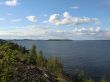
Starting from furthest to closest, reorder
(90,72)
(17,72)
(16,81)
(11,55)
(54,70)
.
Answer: (90,72), (54,70), (17,72), (16,81), (11,55)

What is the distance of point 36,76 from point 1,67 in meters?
15.9

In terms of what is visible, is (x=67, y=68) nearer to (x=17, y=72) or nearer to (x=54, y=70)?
(x=54, y=70)

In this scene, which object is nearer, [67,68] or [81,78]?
[81,78]

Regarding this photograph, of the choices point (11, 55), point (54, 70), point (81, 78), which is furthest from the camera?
point (54, 70)

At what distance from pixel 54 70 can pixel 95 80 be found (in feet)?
82.1

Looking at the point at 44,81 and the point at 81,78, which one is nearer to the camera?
the point at 44,81

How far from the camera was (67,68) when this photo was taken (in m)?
134

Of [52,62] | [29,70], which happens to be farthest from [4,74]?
[52,62]

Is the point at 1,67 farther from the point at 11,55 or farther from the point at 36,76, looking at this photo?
the point at 36,76

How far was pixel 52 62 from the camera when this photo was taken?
309ft

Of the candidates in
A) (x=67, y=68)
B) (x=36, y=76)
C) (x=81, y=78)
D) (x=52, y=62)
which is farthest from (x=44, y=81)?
(x=67, y=68)

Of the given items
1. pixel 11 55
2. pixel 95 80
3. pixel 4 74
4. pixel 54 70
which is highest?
pixel 11 55

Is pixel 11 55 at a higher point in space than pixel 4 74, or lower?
higher

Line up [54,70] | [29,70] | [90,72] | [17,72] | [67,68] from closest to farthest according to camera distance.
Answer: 1. [17,72]
2. [29,70]
3. [54,70]
4. [90,72]
5. [67,68]
